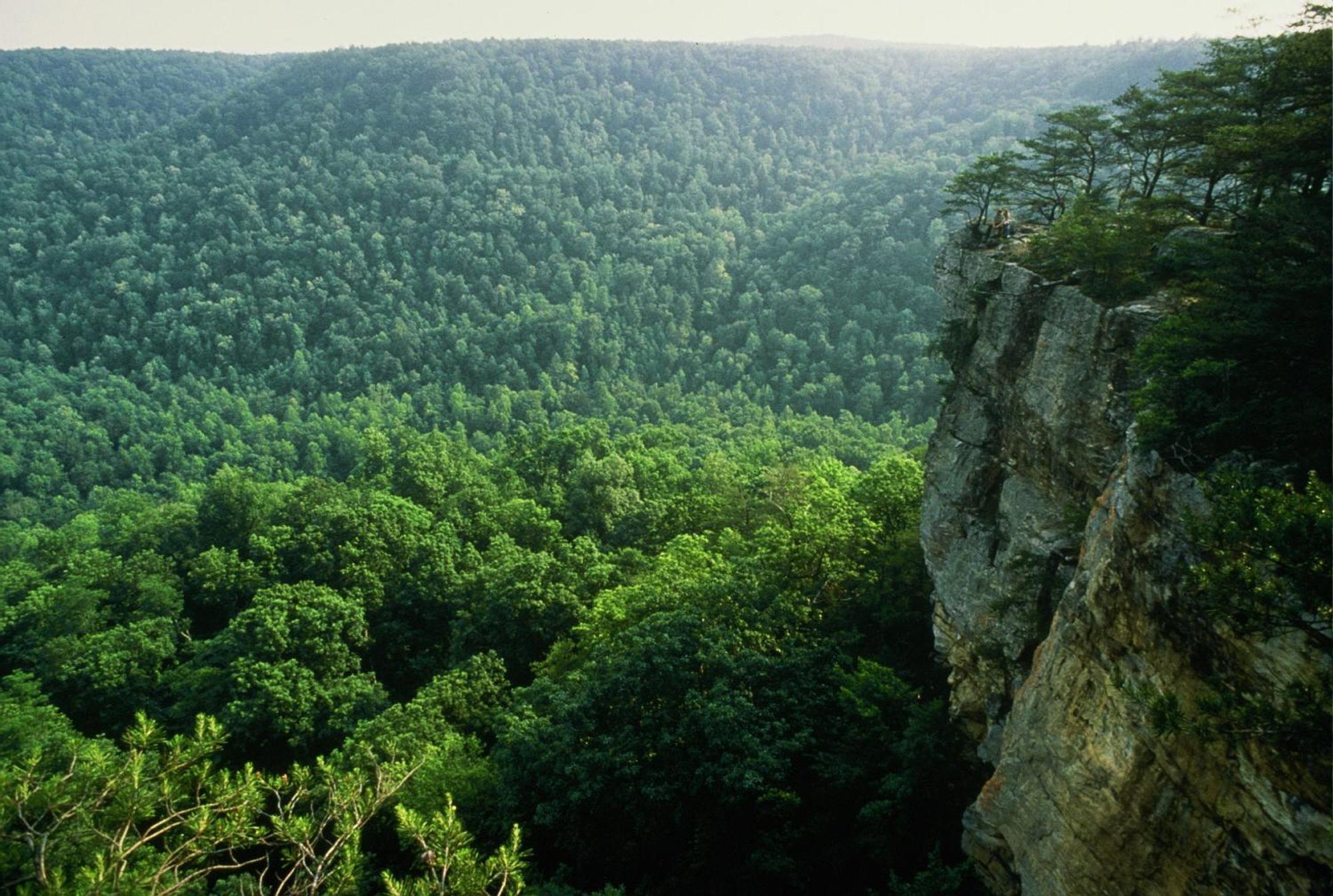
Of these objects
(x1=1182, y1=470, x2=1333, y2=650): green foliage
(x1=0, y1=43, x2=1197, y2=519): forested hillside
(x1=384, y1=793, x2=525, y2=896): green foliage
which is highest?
(x1=1182, y1=470, x2=1333, y2=650): green foliage

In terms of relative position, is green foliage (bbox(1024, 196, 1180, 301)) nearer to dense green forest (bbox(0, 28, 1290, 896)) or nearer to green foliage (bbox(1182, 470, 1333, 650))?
green foliage (bbox(1182, 470, 1333, 650))

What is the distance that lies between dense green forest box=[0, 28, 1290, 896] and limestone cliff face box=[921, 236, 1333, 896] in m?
3.46

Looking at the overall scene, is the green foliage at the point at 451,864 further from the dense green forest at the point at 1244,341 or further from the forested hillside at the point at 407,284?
the forested hillside at the point at 407,284

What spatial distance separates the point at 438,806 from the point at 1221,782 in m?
20.7

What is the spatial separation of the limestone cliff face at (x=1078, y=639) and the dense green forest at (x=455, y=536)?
3458 mm

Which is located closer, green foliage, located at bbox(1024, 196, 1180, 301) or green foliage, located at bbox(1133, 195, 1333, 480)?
green foliage, located at bbox(1133, 195, 1333, 480)

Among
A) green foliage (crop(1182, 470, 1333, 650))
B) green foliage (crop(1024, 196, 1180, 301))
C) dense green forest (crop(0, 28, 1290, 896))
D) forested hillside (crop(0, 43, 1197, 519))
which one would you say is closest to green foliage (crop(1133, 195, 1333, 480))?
green foliage (crop(1182, 470, 1333, 650))

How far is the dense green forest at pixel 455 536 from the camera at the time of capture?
2041 cm

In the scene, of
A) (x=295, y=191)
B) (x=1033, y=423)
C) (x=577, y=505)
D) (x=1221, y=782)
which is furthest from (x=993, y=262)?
(x=295, y=191)

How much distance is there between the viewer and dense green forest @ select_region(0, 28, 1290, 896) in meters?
20.4

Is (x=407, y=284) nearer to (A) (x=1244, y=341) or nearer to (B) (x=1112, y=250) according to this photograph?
(B) (x=1112, y=250)

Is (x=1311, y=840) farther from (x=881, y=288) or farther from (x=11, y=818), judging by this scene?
(x=881, y=288)

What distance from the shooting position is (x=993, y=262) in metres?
23.1

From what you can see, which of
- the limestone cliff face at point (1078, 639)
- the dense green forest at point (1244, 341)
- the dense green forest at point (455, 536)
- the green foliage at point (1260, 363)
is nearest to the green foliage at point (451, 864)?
the dense green forest at point (455, 536)
